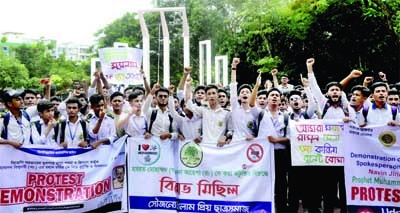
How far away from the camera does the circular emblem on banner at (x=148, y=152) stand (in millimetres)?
7551

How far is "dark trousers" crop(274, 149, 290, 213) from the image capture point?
7.50 meters

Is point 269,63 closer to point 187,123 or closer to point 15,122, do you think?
point 187,123

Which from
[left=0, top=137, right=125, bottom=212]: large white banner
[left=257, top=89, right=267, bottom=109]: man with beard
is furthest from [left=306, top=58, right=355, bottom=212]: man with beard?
[left=0, top=137, right=125, bottom=212]: large white banner

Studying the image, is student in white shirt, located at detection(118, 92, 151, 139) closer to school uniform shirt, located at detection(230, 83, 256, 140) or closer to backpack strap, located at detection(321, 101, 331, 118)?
school uniform shirt, located at detection(230, 83, 256, 140)

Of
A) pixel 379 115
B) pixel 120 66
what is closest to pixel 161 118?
pixel 379 115

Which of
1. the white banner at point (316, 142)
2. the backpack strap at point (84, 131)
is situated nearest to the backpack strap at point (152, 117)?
the backpack strap at point (84, 131)

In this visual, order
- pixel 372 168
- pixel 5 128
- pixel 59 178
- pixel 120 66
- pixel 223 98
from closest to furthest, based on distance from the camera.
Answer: pixel 5 128 → pixel 372 168 → pixel 59 178 → pixel 223 98 → pixel 120 66

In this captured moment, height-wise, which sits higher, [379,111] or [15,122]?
[379,111]

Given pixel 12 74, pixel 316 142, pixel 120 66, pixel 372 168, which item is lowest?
pixel 372 168

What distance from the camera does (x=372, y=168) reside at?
22.9 ft

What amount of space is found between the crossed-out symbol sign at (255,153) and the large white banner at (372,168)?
107cm

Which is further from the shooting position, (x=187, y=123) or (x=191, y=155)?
(x=187, y=123)

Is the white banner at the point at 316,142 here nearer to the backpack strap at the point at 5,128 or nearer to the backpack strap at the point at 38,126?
the backpack strap at the point at 38,126

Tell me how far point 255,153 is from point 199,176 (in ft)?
2.64
